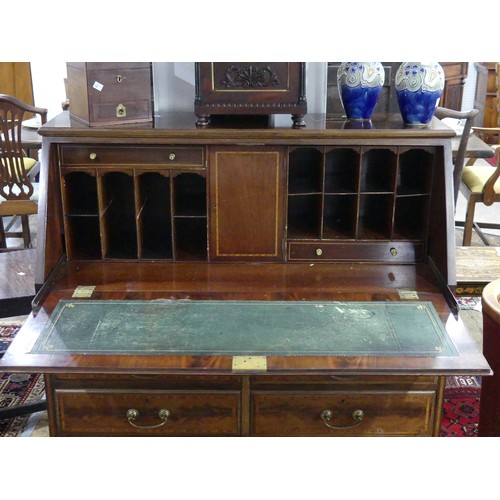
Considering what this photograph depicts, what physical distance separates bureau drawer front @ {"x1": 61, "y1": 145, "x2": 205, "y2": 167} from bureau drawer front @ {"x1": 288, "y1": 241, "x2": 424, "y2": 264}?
1.48 ft

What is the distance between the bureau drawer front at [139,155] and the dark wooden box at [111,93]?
0.31 feet

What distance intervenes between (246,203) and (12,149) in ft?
6.31

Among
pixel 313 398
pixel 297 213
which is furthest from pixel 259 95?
pixel 313 398

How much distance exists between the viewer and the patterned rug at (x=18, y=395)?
2697mm

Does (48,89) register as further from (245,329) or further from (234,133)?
(245,329)

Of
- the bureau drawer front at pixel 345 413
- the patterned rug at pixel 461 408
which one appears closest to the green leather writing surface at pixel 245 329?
the bureau drawer front at pixel 345 413

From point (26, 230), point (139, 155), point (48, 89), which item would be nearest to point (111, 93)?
point (139, 155)

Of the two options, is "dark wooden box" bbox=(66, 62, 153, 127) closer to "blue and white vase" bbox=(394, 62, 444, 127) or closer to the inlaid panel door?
the inlaid panel door

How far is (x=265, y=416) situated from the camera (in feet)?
6.35

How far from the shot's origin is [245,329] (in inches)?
76.4

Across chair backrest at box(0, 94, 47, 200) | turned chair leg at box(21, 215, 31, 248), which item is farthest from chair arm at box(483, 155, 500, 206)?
turned chair leg at box(21, 215, 31, 248)

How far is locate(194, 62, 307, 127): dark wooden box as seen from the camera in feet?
7.11

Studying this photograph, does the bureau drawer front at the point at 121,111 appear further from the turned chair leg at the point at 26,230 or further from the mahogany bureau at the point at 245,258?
the turned chair leg at the point at 26,230
